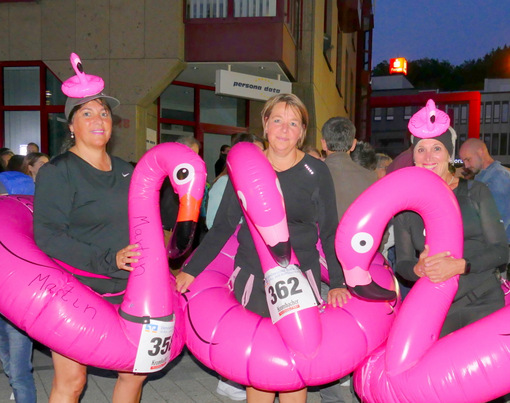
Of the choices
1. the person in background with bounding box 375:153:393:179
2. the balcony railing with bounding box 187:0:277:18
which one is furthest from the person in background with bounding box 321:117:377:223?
the balcony railing with bounding box 187:0:277:18

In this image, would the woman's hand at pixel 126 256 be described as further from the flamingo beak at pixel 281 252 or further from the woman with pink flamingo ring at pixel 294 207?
the flamingo beak at pixel 281 252

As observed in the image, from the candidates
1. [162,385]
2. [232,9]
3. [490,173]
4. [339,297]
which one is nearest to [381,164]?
[490,173]

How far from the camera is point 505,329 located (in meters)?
2.57

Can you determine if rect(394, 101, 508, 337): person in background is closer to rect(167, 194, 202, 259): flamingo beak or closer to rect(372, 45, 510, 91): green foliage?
rect(167, 194, 202, 259): flamingo beak

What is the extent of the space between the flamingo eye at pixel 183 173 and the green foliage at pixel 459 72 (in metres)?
81.0

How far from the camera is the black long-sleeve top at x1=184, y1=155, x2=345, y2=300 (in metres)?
2.94

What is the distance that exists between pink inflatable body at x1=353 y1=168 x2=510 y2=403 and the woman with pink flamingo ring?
37 centimetres

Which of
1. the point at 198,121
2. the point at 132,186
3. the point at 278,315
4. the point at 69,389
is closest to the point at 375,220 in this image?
the point at 278,315

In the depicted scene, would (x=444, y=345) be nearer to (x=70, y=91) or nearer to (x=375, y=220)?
(x=375, y=220)

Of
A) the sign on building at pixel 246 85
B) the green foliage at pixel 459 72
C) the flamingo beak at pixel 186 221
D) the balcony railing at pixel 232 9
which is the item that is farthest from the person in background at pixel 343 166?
the green foliage at pixel 459 72

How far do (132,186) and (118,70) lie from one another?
26.4ft

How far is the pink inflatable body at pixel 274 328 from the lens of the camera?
8.87 feet

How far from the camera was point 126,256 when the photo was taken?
9.27 feet

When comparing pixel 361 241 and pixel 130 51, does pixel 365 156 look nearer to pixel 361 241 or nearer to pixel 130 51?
pixel 361 241
